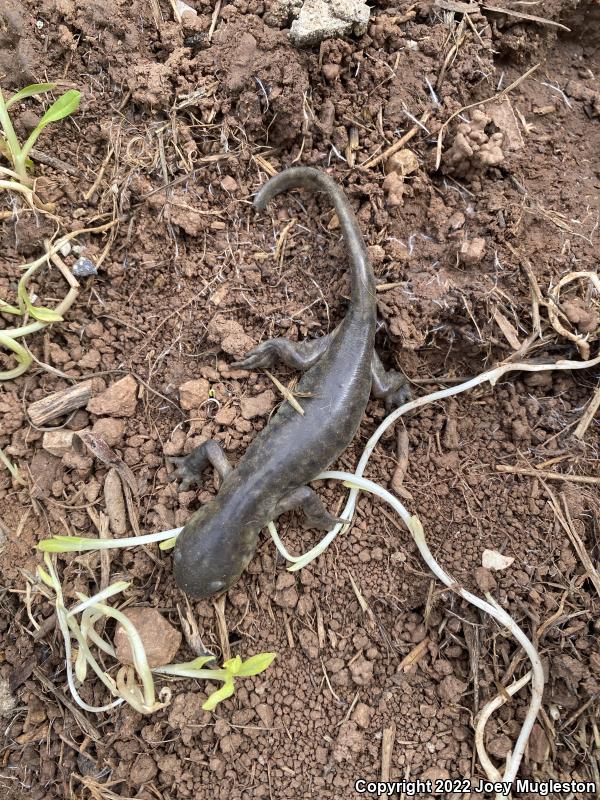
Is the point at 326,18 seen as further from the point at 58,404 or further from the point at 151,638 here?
the point at 151,638

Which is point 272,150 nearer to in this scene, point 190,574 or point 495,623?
point 190,574

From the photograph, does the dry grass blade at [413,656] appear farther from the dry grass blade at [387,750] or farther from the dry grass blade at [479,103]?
the dry grass blade at [479,103]

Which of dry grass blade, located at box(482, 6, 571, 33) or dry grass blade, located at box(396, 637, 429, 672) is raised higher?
dry grass blade, located at box(482, 6, 571, 33)

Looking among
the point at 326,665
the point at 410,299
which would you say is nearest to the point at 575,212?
the point at 410,299

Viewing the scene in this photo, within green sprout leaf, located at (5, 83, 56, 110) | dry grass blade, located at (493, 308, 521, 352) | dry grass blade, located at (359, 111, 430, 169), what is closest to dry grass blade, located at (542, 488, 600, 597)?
dry grass blade, located at (493, 308, 521, 352)

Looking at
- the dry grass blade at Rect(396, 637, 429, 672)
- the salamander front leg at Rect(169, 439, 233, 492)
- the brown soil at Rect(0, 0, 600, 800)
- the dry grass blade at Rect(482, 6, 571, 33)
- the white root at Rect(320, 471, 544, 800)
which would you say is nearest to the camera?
the white root at Rect(320, 471, 544, 800)

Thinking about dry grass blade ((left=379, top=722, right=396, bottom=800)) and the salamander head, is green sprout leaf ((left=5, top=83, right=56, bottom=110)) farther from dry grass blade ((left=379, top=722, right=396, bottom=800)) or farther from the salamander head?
dry grass blade ((left=379, top=722, right=396, bottom=800))
